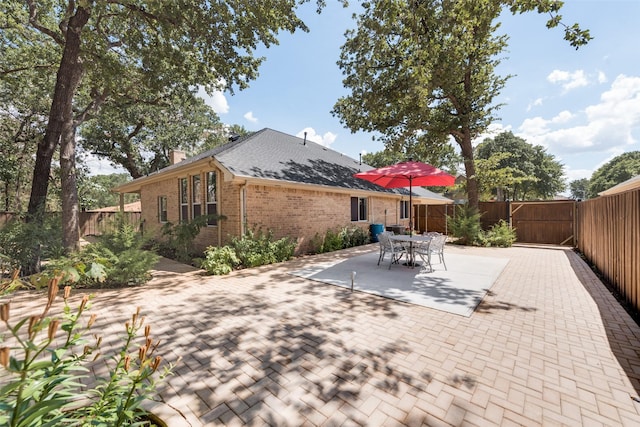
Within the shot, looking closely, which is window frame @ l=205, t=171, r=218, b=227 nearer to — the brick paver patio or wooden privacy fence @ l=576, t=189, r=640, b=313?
the brick paver patio

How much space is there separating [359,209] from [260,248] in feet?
23.0

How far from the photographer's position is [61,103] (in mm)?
7285

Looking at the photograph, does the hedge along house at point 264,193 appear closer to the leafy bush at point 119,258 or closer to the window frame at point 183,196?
the window frame at point 183,196

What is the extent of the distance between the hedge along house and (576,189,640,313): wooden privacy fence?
8159 mm

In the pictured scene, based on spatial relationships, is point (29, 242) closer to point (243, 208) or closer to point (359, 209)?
point (243, 208)

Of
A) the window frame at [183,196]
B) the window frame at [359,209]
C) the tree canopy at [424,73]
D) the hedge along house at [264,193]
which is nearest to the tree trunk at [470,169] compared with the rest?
the tree canopy at [424,73]

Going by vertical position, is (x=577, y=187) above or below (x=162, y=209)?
above

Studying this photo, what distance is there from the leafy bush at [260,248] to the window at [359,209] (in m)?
5.21

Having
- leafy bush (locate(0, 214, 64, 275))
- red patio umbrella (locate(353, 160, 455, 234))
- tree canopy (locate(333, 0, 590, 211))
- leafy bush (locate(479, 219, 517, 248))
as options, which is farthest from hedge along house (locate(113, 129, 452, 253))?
leafy bush (locate(479, 219, 517, 248))

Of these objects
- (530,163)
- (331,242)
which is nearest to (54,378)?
(331,242)

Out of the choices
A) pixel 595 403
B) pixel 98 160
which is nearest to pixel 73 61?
pixel 595 403

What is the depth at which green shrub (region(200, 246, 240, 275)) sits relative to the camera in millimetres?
7340

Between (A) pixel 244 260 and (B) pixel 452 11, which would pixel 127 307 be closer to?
(A) pixel 244 260

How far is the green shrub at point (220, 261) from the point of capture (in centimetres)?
734
